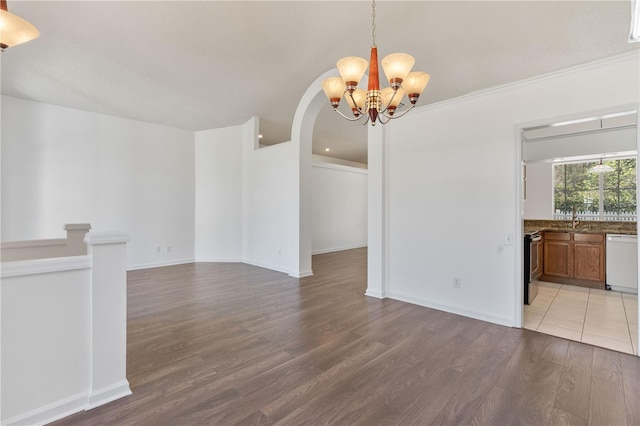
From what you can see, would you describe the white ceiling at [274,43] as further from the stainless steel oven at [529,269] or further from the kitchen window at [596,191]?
the kitchen window at [596,191]

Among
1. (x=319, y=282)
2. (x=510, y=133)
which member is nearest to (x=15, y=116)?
(x=319, y=282)

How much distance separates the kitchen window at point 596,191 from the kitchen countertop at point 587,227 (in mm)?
754

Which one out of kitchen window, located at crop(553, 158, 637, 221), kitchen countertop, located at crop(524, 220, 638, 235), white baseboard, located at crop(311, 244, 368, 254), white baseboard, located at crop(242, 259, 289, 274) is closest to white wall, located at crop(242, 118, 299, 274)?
white baseboard, located at crop(242, 259, 289, 274)

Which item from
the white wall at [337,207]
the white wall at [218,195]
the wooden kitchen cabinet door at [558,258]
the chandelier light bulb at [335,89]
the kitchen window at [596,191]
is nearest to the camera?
the chandelier light bulb at [335,89]

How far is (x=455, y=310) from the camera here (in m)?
3.67

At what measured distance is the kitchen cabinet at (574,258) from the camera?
15.6 ft

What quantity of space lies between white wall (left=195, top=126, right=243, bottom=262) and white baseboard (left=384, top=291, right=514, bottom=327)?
407 centimetres

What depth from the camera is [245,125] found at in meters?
6.72

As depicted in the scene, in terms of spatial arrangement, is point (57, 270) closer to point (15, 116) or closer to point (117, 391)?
point (117, 391)

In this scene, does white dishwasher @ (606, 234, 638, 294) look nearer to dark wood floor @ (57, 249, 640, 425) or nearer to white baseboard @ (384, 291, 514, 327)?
dark wood floor @ (57, 249, 640, 425)

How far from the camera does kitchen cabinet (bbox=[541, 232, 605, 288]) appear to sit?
187 inches

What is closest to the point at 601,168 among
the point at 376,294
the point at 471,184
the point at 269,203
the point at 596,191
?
the point at 596,191

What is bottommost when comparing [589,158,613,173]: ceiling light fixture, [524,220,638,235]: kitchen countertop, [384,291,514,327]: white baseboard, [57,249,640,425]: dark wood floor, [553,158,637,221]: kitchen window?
[57,249,640,425]: dark wood floor

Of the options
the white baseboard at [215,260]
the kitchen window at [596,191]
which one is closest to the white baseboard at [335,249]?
the white baseboard at [215,260]
